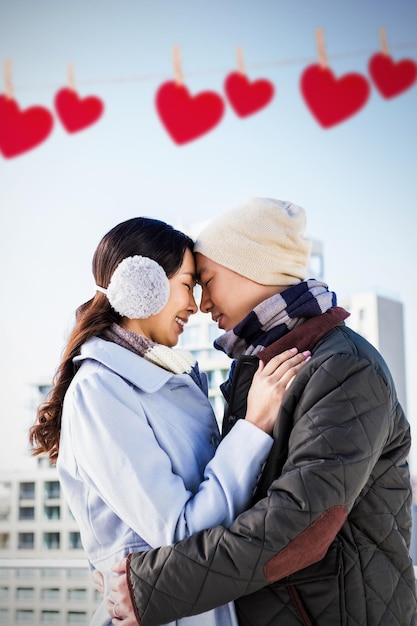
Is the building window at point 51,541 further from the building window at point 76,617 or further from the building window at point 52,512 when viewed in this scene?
the building window at point 76,617

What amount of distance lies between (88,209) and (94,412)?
76.8ft

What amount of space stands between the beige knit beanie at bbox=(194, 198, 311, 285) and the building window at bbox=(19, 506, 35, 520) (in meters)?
33.4

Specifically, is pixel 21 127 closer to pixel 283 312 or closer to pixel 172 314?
pixel 172 314

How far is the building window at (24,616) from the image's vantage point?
3.27 meters

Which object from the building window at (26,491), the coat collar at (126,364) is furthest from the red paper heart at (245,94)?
the building window at (26,491)

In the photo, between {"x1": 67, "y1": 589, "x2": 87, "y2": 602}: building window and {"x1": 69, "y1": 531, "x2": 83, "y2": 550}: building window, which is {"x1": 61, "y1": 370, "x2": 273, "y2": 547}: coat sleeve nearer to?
{"x1": 67, "y1": 589, "x2": 87, "y2": 602}: building window

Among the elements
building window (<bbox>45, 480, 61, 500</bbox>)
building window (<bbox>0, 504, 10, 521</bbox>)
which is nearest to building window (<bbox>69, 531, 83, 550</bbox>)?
building window (<bbox>45, 480, 61, 500</bbox>)

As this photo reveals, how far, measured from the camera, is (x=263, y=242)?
66.9 inches

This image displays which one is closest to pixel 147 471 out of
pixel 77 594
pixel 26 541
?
pixel 77 594

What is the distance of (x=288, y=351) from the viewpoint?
156 centimetres

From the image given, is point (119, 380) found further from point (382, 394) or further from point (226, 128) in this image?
point (226, 128)

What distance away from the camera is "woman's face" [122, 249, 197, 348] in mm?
1737

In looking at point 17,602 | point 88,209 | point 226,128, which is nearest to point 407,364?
point 88,209

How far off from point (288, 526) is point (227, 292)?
589 mm
